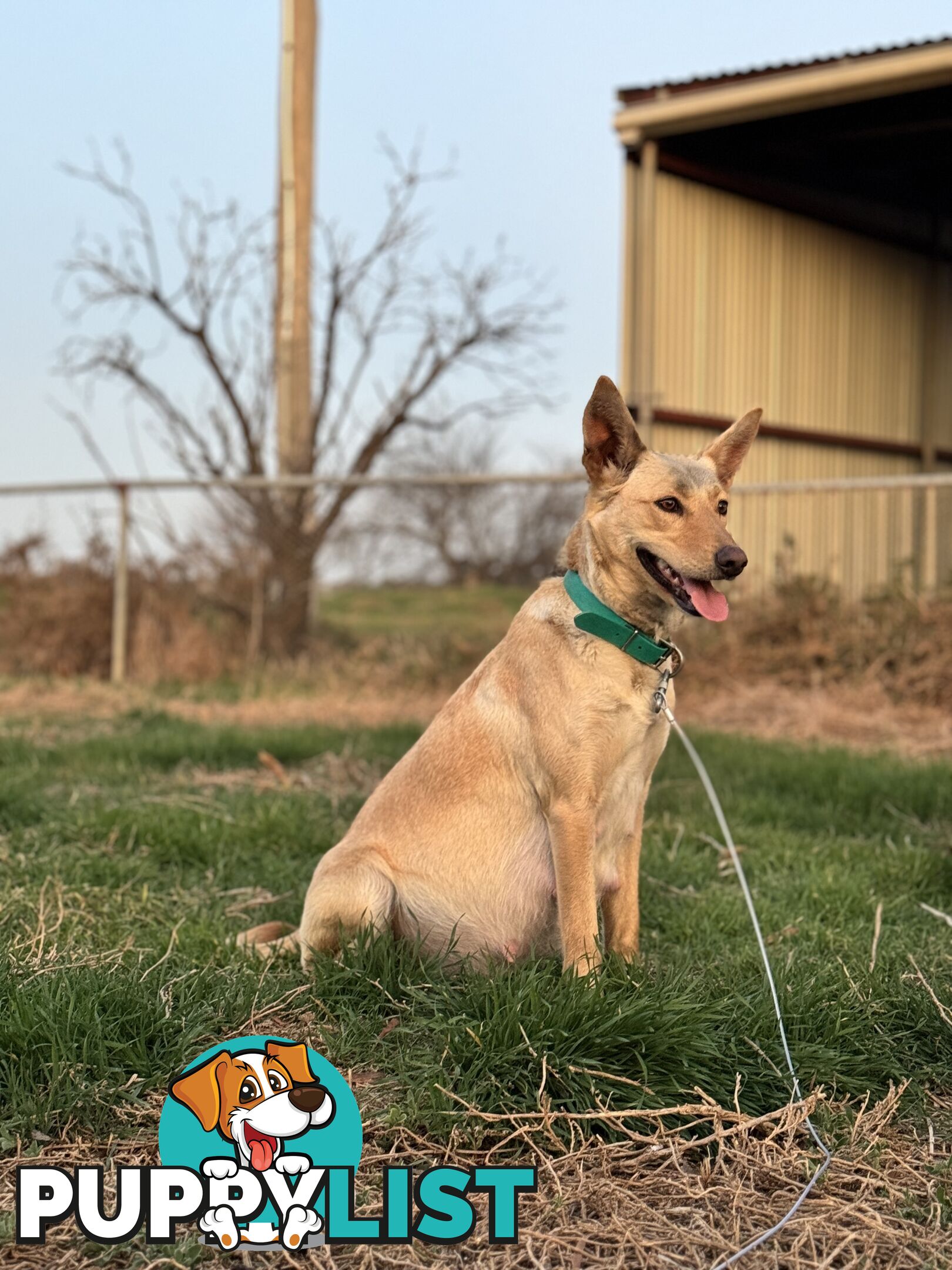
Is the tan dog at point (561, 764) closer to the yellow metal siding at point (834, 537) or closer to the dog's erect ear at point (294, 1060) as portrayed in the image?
Answer: the dog's erect ear at point (294, 1060)

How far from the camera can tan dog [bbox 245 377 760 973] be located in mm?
2852

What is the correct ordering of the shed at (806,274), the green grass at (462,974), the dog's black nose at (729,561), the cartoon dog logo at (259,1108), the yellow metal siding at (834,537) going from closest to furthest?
the cartoon dog logo at (259,1108) < the green grass at (462,974) < the dog's black nose at (729,561) < the yellow metal siding at (834,537) < the shed at (806,274)

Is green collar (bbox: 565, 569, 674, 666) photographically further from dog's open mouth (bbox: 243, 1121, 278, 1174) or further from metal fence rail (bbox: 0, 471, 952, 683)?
metal fence rail (bbox: 0, 471, 952, 683)

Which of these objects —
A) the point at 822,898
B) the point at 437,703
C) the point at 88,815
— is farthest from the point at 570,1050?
the point at 437,703

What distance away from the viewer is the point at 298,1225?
6.70 ft

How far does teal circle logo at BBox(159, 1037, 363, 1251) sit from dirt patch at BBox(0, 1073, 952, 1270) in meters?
0.06

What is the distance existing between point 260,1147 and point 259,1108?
0.26 feet

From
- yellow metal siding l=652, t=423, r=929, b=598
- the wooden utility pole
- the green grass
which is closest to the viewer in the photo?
the green grass

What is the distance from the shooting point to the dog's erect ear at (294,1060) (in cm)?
232

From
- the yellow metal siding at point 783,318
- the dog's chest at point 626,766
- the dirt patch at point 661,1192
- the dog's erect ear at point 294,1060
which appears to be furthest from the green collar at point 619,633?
the yellow metal siding at point 783,318

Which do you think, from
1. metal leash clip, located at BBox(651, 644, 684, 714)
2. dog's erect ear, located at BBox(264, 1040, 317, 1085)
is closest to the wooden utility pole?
metal leash clip, located at BBox(651, 644, 684, 714)

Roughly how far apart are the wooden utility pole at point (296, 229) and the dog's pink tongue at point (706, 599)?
9.70m

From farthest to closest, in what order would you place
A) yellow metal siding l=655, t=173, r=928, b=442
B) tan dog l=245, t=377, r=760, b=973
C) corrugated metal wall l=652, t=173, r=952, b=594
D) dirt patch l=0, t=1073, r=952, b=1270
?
yellow metal siding l=655, t=173, r=928, b=442, corrugated metal wall l=652, t=173, r=952, b=594, tan dog l=245, t=377, r=760, b=973, dirt patch l=0, t=1073, r=952, b=1270

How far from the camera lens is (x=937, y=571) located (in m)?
9.80
